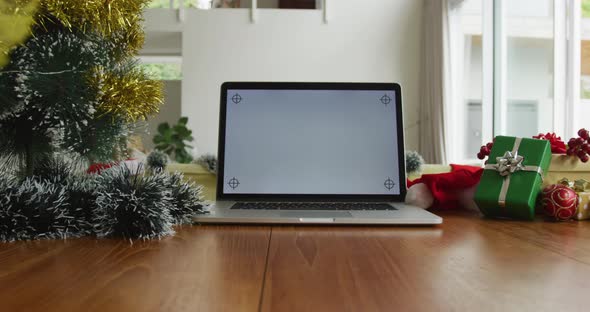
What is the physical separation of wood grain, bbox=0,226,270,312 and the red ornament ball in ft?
1.57

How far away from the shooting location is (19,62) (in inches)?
25.9

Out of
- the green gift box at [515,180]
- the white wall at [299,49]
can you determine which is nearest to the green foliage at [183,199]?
the green gift box at [515,180]

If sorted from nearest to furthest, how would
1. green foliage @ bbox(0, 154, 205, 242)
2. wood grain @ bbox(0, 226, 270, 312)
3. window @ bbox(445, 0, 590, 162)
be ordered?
wood grain @ bbox(0, 226, 270, 312) < green foliage @ bbox(0, 154, 205, 242) < window @ bbox(445, 0, 590, 162)

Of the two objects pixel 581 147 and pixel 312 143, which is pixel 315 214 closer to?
pixel 312 143

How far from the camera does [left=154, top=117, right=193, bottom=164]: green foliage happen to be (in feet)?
19.5

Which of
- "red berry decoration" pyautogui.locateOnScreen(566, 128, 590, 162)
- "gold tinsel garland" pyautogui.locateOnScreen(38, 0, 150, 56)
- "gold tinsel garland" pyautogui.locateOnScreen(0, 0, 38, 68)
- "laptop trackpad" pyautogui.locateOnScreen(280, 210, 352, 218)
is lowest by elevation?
"laptop trackpad" pyautogui.locateOnScreen(280, 210, 352, 218)

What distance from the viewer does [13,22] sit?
62cm

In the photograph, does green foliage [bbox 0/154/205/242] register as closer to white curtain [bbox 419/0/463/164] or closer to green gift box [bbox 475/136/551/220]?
green gift box [bbox 475/136/551/220]

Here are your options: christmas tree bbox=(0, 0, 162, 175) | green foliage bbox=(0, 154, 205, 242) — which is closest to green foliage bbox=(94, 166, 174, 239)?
green foliage bbox=(0, 154, 205, 242)

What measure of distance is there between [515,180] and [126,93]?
0.61 metres

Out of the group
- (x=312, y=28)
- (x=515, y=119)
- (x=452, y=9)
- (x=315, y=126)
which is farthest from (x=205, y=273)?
(x=312, y=28)

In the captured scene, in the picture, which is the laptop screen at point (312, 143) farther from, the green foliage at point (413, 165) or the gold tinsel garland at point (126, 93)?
the green foliage at point (413, 165)

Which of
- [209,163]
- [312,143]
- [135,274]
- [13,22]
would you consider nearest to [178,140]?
[209,163]

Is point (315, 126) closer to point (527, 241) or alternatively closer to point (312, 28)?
point (527, 241)
